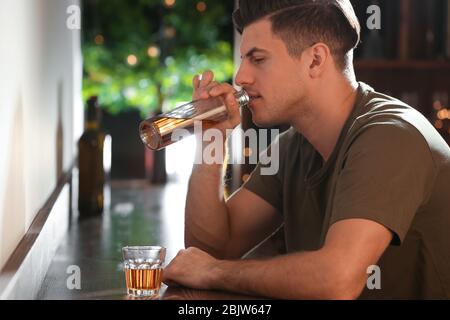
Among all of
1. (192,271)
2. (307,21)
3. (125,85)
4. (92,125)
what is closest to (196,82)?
(307,21)

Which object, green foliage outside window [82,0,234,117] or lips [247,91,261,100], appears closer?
lips [247,91,261,100]

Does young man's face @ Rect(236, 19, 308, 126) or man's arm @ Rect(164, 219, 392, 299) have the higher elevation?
young man's face @ Rect(236, 19, 308, 126)

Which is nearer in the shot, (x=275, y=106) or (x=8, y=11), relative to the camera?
(x=8, y=11)

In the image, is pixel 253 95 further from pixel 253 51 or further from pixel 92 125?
pixel 92 125

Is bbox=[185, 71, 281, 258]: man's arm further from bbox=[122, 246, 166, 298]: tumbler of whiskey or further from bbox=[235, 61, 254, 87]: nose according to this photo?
bbox=[122, 246, 166, 298]: tumbler of whiskey

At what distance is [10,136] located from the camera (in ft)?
4.44

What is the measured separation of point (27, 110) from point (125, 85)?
3.00 meters

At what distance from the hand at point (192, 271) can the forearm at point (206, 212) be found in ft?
1.06

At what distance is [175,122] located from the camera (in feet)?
4.92

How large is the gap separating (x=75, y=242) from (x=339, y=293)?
1025 millimetres

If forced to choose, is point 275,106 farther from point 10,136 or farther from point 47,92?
point 47,92

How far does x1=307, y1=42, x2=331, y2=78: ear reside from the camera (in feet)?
5.52

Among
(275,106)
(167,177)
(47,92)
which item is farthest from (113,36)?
(275,106)

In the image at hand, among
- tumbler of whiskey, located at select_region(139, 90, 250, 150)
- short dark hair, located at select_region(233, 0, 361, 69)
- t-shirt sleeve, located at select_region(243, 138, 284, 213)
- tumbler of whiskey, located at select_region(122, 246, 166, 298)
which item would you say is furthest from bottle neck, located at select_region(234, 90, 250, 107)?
tumbler of whiskey, located at select_region(122, 246, 166, 298)
